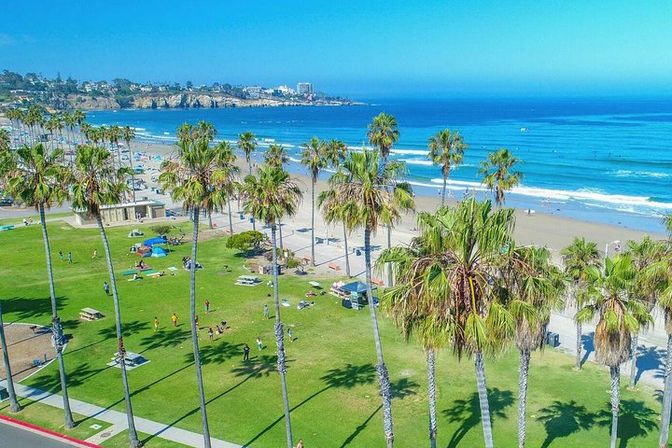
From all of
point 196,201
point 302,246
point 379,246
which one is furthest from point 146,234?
point 196,201

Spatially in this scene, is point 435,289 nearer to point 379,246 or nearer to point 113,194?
point 113,194

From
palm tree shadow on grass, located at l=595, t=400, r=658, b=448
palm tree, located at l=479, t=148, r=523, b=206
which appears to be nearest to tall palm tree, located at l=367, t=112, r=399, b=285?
palm tree, located at l=479, t=148, r=523, b=206

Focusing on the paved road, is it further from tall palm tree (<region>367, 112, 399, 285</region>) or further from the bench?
tall palm tree (<region>367, 112, 399, 285</region>)

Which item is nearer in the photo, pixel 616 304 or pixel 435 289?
pixel 435 289

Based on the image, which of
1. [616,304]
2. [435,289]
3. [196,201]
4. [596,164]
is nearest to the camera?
[435,289]

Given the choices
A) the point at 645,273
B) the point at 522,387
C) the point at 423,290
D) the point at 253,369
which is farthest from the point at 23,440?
the point at 645,273

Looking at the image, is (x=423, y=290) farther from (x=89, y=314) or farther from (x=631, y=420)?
(x=89, y=314)

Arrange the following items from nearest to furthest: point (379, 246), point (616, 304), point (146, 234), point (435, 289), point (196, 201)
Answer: point (435, 289) < point (616, 304) < point (196, 201) < point (379, 246) < point (146, 234)
